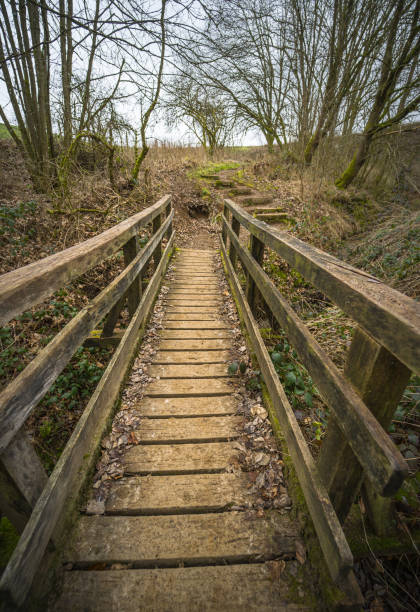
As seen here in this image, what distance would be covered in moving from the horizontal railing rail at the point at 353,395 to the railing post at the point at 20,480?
1.29 metres

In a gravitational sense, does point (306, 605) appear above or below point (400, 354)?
below

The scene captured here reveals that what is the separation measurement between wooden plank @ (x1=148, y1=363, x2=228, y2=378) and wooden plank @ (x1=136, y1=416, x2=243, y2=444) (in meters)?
0.56

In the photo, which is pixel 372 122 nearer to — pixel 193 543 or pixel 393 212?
pixel 393 212

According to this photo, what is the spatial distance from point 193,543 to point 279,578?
0.45 meters

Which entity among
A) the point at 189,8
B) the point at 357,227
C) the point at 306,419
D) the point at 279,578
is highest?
the point at 189,8

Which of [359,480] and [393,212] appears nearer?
[359,480]

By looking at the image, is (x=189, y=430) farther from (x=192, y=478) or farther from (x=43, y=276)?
(x=43, y=276)

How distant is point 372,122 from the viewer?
27.5ft

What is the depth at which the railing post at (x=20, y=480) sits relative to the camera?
3.36ft

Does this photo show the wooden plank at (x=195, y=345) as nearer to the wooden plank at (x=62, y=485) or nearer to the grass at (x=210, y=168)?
the wooden plank at (x=62, y=485)

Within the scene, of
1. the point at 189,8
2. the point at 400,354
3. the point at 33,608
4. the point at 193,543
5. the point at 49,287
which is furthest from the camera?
the point at 189,8

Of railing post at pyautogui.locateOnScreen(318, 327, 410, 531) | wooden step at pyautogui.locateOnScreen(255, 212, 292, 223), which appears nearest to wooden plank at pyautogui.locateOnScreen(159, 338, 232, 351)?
railing post at pyautogui.locateOnScreen(318, 327, 410, 531)

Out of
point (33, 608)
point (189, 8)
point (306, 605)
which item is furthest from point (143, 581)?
point (189, 8)

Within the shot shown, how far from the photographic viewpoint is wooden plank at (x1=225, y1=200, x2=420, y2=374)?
79 cm
